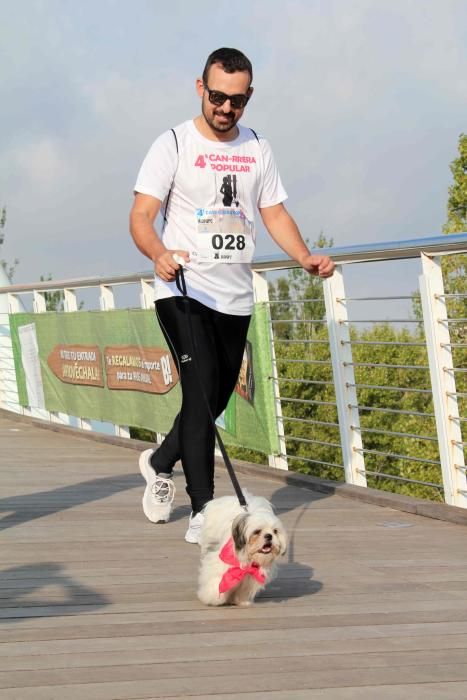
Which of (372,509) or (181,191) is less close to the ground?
(181,191)

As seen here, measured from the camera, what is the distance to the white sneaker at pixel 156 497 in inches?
237

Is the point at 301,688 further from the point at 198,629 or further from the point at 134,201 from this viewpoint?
the point at 134,201

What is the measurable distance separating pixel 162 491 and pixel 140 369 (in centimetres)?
434

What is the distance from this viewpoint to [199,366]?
5320mm

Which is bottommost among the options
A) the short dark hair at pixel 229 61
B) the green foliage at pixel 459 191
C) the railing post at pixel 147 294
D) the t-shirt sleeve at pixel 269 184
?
the railing post at pixel 147 294

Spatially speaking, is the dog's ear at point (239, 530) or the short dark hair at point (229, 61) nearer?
the dog's ear at point (239, 530)

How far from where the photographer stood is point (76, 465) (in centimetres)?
888

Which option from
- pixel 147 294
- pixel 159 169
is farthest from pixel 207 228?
pixel 147 294

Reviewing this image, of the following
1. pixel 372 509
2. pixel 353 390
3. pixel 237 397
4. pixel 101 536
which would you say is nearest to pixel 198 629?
pixel 101 536

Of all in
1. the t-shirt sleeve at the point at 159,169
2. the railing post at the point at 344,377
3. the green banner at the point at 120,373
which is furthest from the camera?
the green banner at the point at 120,373

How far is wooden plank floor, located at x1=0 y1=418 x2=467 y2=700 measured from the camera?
3.40 m

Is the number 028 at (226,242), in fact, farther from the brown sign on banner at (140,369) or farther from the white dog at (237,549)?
the brown sign on banner at (140,369)

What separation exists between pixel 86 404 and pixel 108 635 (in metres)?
7.89

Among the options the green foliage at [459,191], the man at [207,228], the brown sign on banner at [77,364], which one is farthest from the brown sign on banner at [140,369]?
the green foliage at [459,191]
